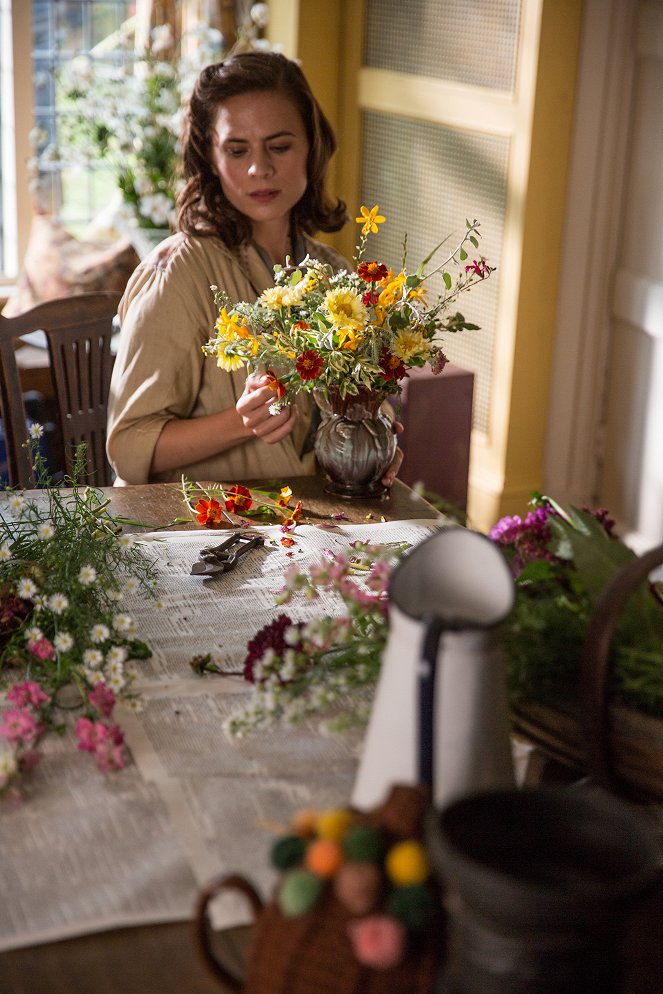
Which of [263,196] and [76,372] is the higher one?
[263,196]

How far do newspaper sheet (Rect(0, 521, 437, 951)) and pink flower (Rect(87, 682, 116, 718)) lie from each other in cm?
3

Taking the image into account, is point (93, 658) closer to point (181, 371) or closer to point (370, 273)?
point (370, 273)

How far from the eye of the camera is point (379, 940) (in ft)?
2.30

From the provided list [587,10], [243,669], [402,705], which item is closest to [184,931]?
[402,705]

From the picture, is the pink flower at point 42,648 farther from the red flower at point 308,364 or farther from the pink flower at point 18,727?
the red flower at point 308,364

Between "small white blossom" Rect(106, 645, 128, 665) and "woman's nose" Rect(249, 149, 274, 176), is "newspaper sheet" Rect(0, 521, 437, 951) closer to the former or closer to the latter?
"small white blossom" Rect(106, 645, 128, 665)

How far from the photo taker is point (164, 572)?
60.9 inches

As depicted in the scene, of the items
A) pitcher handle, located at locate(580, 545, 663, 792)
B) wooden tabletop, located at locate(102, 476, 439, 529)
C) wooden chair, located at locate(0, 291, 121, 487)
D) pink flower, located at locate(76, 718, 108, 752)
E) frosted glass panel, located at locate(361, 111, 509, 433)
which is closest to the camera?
pitcher handle, located at locate(580, 545, 663, 792)

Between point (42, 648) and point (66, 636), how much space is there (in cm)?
4

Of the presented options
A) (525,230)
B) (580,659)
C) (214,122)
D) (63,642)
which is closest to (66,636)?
(63,642)

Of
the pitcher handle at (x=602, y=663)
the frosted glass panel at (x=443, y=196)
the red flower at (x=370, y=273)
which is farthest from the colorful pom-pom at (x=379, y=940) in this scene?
the frosted glass panel at (x=443, y=196)

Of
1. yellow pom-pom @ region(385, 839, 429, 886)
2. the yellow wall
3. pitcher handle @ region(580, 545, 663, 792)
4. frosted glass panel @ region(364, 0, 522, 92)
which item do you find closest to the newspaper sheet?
yellow pom-pom @ region(385, 839, 429, 886)

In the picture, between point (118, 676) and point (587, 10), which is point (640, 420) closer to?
point (587, 10)

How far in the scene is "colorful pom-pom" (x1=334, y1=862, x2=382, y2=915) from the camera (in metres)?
0.71
